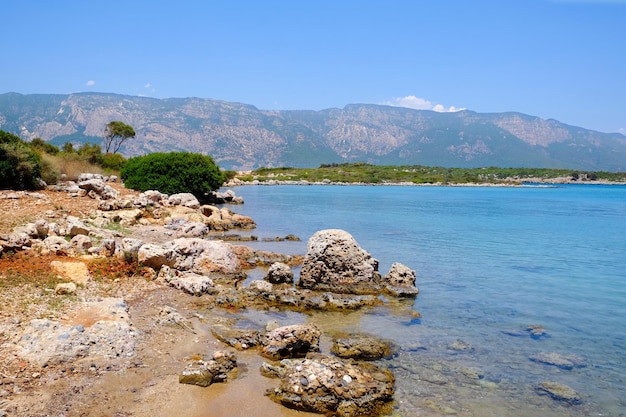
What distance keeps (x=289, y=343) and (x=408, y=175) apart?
152587 mm

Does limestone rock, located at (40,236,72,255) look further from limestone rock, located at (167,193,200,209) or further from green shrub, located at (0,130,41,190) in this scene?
limestone rock, located at (167,193,200,209)

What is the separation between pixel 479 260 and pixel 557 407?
17.3 metres

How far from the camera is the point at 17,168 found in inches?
1232

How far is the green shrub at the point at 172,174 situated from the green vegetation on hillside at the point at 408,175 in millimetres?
72498

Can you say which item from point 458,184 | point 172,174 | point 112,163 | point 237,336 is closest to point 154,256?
point 237,336

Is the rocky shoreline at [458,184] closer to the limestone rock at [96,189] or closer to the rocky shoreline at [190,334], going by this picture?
the limestone rock at [96,189]

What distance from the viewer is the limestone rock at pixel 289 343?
11.4 metres

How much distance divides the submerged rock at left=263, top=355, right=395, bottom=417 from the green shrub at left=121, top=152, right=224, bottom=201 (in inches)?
1674

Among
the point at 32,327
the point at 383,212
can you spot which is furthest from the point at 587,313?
the point at 383,212

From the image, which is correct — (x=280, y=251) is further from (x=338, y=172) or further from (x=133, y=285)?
(x=338, y=172)

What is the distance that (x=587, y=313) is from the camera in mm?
16594

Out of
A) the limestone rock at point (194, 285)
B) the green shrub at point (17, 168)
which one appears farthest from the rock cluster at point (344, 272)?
the green shrub at point (17, 168)

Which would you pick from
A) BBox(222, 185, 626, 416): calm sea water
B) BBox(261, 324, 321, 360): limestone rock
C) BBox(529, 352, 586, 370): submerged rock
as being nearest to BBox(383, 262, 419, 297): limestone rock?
BBox(222, 185, 626, 416): calm sea water

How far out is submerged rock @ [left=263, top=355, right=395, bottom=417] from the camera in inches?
356
